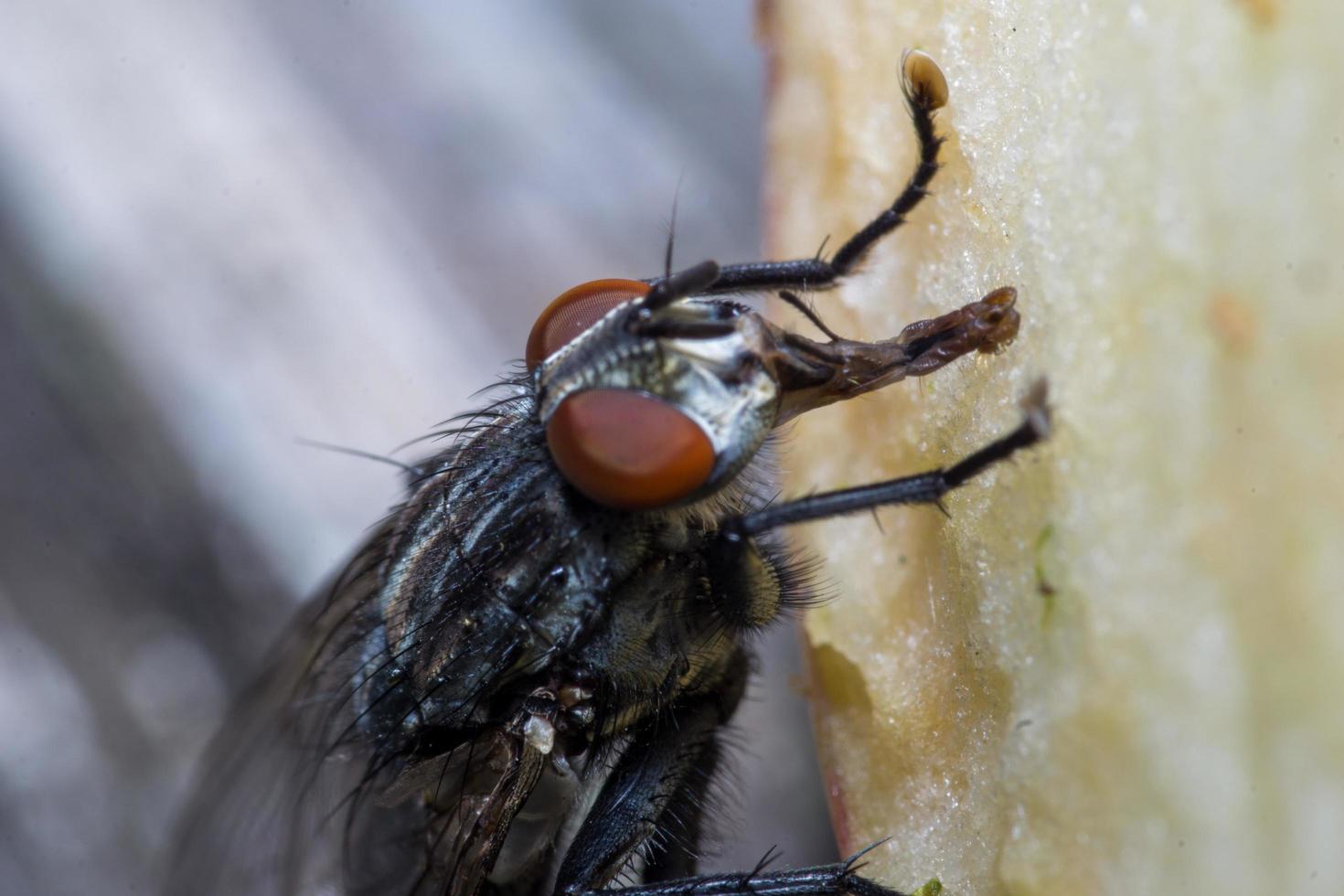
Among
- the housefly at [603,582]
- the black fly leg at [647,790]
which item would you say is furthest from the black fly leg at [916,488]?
the black fly leg at [647,790]

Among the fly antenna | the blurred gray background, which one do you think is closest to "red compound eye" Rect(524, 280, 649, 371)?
the fly antenna

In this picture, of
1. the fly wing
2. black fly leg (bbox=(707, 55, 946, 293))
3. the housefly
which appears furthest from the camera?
the fly wing

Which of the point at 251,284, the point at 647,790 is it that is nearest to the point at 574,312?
the point at 647,790

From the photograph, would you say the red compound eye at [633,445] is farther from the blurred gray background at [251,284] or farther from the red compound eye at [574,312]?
the blurred gray background at [251,284]

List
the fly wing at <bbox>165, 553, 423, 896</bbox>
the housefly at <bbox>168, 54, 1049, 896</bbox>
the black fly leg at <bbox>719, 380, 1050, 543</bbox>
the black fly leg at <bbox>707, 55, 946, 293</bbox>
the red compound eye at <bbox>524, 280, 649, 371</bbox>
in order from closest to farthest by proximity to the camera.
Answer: the black fly leg at <bbox>719, 380, 1050, 543</bbox>
the housefly at <bbox>168, 54, 1049, 896</bbox>
the black fly leg at <bbox>707, 55, 946, 293</bbox>
the red compound eye at <bbox>524, 280, 649, 371</bbox>
the fly wing at <bbox>165, 553, 423, 896</bbox>

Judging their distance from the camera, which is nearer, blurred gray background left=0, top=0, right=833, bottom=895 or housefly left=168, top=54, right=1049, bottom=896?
housefly left=168, top=54, right=1049, bottom=896

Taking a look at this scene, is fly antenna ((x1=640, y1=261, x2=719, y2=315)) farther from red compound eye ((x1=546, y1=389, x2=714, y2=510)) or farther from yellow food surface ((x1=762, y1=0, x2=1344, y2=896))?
yellow food surface ((x1=762, y1=0, x2=1344, y2=896))

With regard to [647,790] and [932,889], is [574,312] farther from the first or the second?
[932,889]

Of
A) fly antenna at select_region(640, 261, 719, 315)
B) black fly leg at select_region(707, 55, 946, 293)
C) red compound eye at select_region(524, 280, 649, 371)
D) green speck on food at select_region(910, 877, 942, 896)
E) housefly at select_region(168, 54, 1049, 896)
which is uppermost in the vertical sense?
black fly leg at select_region(707, 55, 946, 293)
